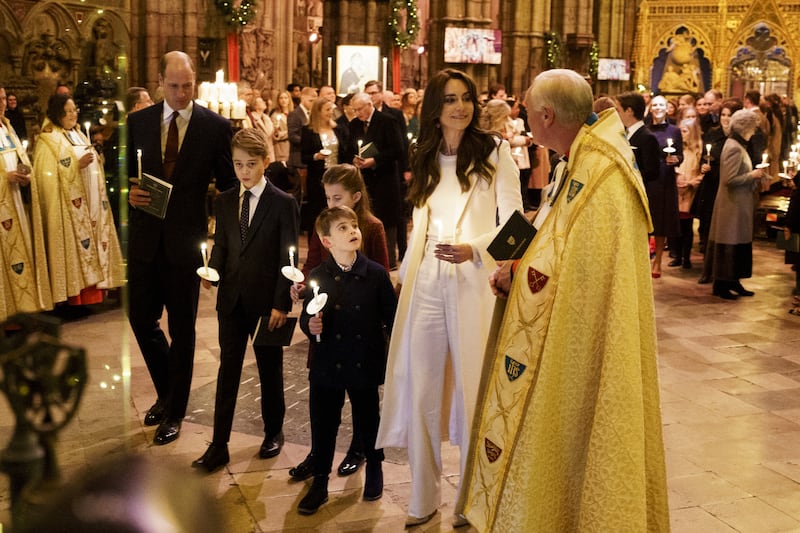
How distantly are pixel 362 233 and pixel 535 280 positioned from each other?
1495 mm

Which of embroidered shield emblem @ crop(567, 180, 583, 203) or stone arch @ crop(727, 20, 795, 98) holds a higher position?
stone arch @ crop(727, 20, 795, 98)

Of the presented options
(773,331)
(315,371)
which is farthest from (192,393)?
(773,331)

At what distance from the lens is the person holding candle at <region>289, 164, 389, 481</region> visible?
4395mm

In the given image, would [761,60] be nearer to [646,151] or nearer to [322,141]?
[646,151]

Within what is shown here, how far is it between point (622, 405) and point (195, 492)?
2.13m

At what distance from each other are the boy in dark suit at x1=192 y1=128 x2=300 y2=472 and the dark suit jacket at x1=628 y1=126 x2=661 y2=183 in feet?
15.0

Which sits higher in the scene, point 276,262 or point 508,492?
point 276,262

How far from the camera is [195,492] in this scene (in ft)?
3.32

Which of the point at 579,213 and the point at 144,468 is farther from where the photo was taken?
the point at 579,213

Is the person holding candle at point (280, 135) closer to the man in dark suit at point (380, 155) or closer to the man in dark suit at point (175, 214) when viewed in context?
the man in dark suit at point (380, 155)

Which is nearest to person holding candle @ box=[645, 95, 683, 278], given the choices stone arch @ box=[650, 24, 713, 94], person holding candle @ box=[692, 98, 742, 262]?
person holding candle @ box=[692, 98, 742, 262]

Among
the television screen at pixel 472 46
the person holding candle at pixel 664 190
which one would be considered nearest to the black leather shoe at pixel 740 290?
the person holding candle at pixel 664 190

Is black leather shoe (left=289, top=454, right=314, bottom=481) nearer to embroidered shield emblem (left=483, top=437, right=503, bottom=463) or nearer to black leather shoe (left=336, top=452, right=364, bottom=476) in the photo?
black leather shoe (left=336, top=452, right=364, bottom=476)

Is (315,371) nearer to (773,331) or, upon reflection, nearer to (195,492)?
(195,492)
